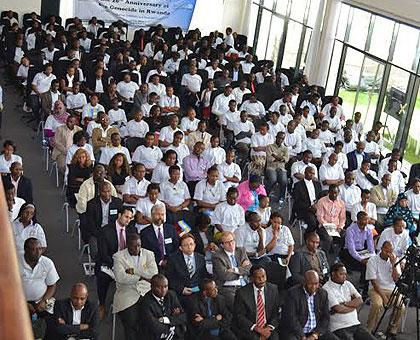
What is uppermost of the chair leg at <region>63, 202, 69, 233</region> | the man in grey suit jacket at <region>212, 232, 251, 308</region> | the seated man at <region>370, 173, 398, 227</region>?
the man in grey suit jacket at <region>212, 232, 251, 308</region>

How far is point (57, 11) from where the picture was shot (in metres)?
17.5

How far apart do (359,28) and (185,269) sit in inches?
366

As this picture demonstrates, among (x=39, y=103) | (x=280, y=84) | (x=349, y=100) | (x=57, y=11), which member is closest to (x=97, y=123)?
(x=39, y=103)

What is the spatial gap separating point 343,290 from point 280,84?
840cm

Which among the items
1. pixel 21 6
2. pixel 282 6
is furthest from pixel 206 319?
pixel 21 6

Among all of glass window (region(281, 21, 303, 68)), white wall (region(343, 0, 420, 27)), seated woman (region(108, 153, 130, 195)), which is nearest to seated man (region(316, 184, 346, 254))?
seated woman (region(108, 153, 130, 195))

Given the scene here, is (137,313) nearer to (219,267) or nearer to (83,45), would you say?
(219,267)

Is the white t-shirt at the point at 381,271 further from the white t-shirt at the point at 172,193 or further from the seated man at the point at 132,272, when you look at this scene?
the white t-shirt at the point at 172,193

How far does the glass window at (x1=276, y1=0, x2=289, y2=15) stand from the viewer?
672 inches

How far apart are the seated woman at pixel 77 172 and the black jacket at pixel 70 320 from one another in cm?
277

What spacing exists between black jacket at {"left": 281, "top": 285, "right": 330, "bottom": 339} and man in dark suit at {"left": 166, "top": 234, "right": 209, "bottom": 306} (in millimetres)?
840

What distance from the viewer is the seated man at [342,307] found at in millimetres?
5527

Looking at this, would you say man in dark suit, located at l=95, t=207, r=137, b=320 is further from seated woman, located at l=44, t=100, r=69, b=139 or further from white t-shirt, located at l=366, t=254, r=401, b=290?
seated woman, located at l=44, t=100, r=69, b=139

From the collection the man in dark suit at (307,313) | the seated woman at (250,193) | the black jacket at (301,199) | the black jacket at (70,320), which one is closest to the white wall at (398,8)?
the black jacket at (301,199)
